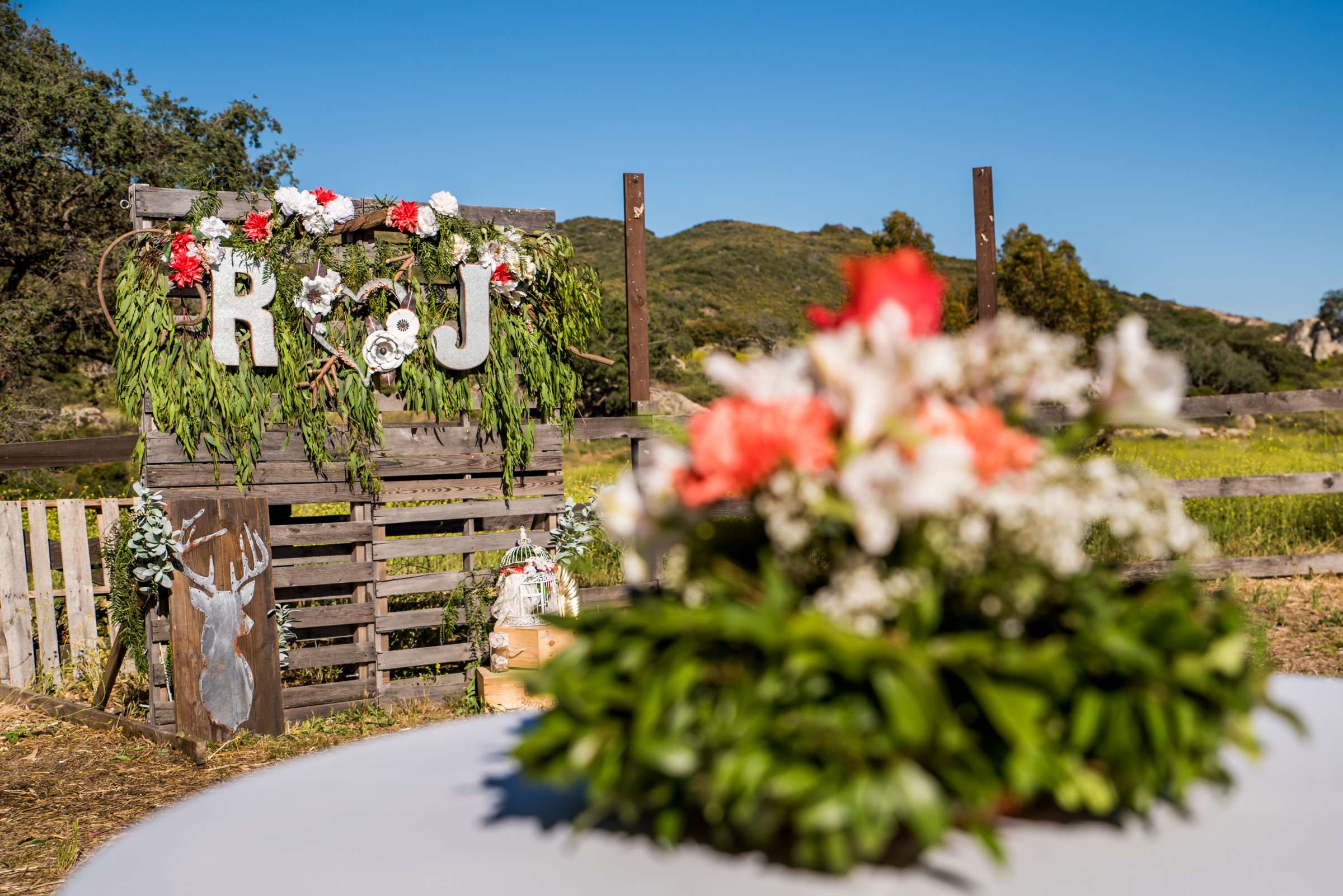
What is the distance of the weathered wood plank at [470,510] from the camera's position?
5.23 m

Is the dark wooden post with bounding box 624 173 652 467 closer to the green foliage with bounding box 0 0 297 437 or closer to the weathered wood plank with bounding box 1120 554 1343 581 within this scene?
the weathered wood plank with bounding box 1120 554 1343 581

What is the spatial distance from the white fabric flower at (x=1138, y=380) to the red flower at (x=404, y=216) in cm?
442

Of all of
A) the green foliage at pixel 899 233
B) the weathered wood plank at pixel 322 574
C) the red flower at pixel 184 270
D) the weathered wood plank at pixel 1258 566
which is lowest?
the weathered wood plank at pixel 1258 566

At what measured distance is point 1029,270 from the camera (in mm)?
19719

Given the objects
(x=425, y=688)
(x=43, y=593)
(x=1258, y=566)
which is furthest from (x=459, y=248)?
(x=1258, y=566)

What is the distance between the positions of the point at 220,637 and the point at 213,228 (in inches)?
72.4

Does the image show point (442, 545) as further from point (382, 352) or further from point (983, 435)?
point (983, 435)

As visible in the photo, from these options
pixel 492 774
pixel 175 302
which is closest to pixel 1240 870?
pixel 492 774

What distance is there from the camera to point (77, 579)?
570cm

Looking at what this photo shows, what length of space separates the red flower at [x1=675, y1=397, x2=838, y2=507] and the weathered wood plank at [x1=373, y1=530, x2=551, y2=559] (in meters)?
4.23

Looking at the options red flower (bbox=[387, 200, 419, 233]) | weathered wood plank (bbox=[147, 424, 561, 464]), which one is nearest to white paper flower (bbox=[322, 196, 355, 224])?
red flower (bbox=[387, 200, 419, 233])

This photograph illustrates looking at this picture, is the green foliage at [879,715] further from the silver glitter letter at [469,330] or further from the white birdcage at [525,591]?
the silver glitter letter at [469,330]

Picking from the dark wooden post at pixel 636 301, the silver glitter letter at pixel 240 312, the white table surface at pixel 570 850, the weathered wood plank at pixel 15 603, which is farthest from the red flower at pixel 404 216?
the white table surface at pixel 570 850

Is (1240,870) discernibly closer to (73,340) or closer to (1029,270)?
(73,340)
